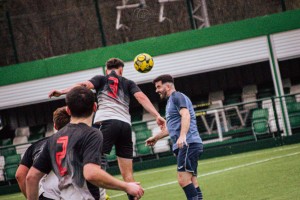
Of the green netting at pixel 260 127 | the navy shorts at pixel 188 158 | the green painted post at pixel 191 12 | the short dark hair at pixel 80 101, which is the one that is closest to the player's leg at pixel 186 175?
the navy shorts at pixel 188 158

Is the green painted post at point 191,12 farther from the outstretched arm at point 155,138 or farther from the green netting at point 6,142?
the outstretched arm at point 155,138

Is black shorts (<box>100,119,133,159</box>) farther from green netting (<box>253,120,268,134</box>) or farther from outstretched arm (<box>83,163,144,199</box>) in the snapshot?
green netting (<box>253,120,268,134</box>)

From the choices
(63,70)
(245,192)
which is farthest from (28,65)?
(245,192)

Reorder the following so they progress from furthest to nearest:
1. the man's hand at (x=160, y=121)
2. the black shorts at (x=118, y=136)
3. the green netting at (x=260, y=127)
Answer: the green netting at (x=260, y=127) → the black shorts at (x=118, y=136) → the man's hand at (x=160, y=121)

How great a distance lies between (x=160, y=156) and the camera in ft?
66.3

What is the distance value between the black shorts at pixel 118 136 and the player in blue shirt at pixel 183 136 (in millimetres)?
556

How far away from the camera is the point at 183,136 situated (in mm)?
8305

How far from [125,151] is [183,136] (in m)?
1.34

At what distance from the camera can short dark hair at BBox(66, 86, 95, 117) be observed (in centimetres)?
478

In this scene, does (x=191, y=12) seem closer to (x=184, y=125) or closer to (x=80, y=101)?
(x=184, y=125)

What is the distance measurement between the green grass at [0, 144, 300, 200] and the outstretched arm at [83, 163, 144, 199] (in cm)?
486

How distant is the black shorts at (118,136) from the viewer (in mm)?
9227

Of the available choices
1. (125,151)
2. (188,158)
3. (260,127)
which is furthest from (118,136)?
(260,127)

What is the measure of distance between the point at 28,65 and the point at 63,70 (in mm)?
1181
